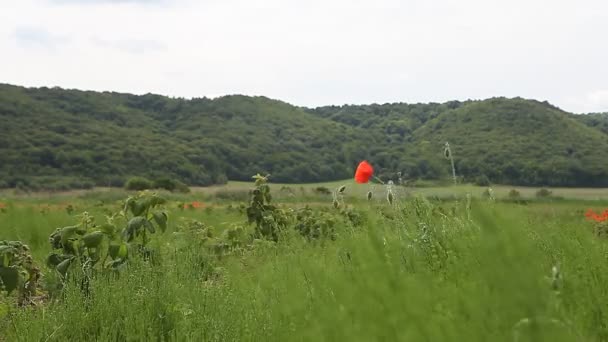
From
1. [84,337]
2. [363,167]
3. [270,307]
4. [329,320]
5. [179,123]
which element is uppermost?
[179,123]

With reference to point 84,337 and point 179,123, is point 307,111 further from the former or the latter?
point 84,337

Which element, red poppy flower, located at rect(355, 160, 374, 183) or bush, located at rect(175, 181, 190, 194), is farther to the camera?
bush, located at rect(175, 181, 190, 194)

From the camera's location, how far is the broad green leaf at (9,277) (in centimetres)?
326

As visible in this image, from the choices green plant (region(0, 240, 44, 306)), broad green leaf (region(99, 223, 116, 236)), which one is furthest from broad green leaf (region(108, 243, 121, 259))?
green plant (region(0, 240, 44, 306))

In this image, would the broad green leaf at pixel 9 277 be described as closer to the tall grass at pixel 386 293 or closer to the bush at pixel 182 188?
the tall grass at pixel 386 293

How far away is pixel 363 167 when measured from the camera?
13.4ft

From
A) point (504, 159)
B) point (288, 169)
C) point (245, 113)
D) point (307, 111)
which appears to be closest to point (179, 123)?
point (245, 113)

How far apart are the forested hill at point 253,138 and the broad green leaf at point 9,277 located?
36175 mm

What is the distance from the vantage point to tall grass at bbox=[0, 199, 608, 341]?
109 centimetres

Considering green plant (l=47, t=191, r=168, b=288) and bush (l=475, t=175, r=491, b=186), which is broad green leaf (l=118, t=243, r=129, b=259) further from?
bush (l=475, t=175, r=491, b=186)

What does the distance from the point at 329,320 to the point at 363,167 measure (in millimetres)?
2766

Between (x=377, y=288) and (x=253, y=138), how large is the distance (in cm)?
6638

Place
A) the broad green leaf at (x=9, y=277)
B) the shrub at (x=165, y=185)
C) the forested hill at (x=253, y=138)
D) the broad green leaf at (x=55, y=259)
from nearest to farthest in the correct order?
the broad green leaf at (x=9, y=277), the broad green leaf at (x=55, y=259), the shrub at (x=165, y=185), the forested hill at (x=253, y=138)

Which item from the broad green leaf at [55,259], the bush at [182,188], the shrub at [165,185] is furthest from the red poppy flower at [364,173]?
the shrub at [165,185]
